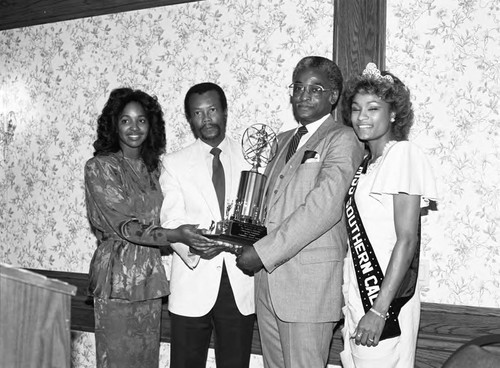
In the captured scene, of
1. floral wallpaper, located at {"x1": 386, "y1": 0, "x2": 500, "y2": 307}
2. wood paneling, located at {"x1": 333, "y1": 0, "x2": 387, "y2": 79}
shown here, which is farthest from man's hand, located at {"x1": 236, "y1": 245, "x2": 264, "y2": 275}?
wood paneling, located at {"x1": 333, "y1": 0, "x2": 387, "y2": 79}

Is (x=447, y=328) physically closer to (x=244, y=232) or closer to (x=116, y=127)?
(x=244, y=232)

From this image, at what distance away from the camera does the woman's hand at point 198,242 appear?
270 centimetres

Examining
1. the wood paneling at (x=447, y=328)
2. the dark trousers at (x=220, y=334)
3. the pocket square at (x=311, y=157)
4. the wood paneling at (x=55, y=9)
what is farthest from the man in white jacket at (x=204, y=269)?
the wood paneling at (x=55, y=9)

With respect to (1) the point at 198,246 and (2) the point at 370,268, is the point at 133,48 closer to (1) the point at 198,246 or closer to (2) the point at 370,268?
(1) the point at 198,246

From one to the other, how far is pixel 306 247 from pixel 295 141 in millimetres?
470

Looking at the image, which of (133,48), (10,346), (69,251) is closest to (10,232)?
(69,251)

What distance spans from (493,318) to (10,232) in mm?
2965

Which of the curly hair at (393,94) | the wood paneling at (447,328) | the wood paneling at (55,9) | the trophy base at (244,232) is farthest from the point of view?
the wood paneling at (55,9)

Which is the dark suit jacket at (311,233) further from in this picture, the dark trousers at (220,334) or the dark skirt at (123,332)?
the dark skirt at (123,332)

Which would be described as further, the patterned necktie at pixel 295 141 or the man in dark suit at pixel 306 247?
the patterned necktie at pixel 295 141

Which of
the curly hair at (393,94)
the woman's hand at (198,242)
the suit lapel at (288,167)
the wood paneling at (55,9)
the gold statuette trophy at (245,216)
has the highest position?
the wood paneling at (55,9)

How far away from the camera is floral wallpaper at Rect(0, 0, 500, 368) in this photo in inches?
116

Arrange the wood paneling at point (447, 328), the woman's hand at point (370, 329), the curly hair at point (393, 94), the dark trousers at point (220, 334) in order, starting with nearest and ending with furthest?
the woman's hand at point (370, 329), the curly hair at point (393, 94), the dark trousers at point (220, 334), the wood paneling at point (447, 328)

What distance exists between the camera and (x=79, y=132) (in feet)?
13.0
